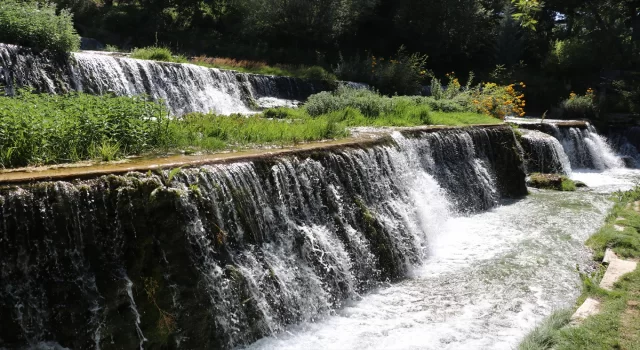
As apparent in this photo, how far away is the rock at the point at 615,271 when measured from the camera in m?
5.86

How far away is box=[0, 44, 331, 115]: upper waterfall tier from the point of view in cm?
1035

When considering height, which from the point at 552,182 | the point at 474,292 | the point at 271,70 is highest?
the point at 271,70

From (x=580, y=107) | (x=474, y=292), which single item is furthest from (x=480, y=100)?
(x=474, y=292)

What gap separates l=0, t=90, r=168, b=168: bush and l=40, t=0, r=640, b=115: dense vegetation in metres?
13.9

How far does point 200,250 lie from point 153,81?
8.36 metres

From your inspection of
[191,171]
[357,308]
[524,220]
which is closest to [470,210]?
[524,220]

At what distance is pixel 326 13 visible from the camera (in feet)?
77.6

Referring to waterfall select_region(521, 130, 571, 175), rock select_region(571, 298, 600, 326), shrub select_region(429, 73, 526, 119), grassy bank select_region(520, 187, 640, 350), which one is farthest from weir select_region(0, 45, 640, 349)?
shrub select_region(429, 73, 526, 119)

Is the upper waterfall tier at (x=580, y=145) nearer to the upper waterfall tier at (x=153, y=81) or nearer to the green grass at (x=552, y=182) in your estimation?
the green grass at (x=552, y=182)

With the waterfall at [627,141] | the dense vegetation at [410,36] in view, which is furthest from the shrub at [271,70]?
the waterfall at [627,141]

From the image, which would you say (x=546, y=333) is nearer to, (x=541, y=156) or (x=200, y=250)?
(x=200, y=250)

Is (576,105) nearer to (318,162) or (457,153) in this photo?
(457,153)

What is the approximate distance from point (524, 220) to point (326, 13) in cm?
1639

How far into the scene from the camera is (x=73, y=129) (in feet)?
19.3
